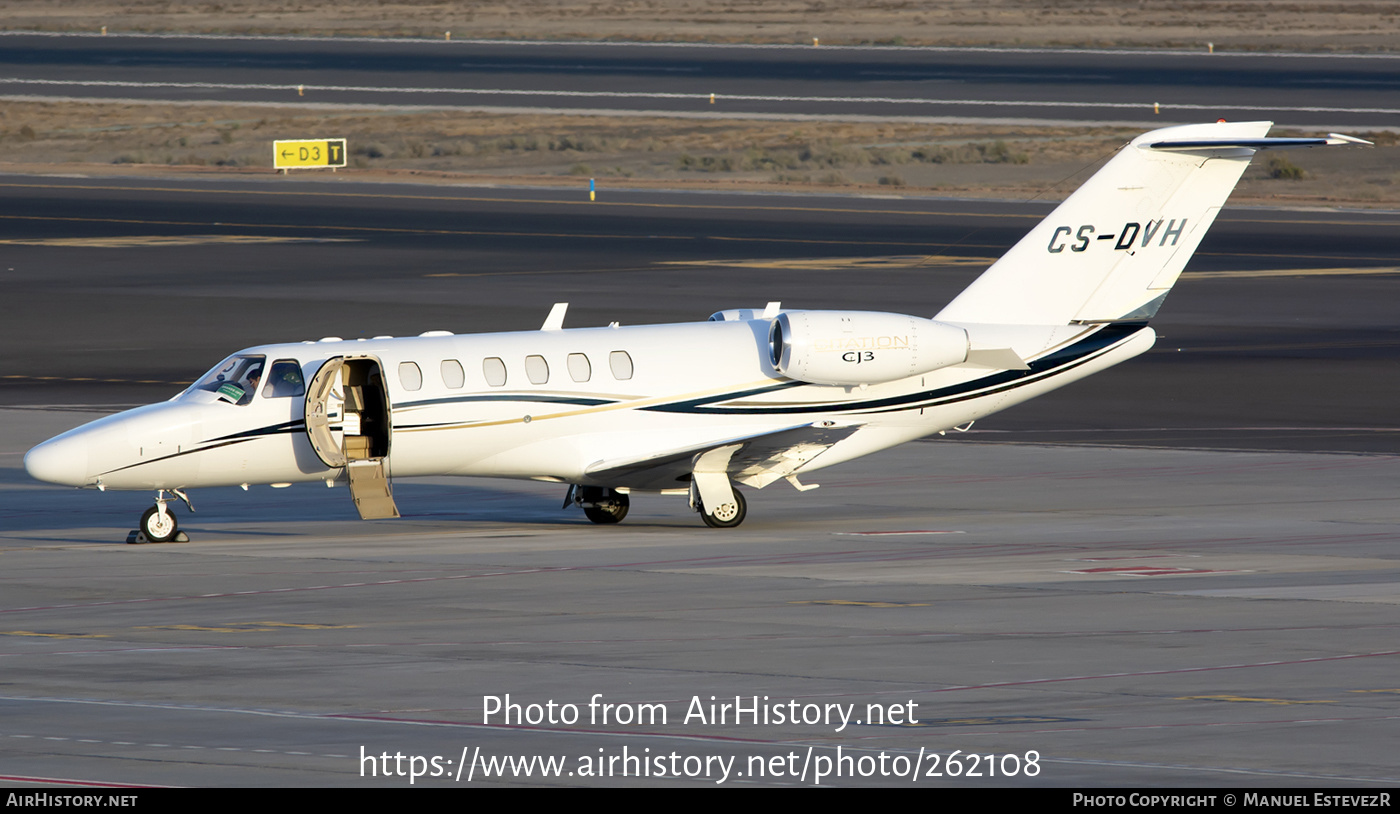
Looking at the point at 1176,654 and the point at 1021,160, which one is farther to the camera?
the point at 1021,160

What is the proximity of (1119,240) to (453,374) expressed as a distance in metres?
9.44

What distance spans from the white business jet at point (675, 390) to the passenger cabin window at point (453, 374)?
2cm

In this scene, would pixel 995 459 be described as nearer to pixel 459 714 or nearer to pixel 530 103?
pixel 459 714

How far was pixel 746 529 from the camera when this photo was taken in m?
30.1

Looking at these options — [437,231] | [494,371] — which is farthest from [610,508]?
[437,231]

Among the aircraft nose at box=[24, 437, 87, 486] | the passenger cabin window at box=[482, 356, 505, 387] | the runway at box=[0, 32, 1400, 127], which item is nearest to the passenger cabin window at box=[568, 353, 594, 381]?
the passenger cabin window at box=[482, 356, 505, 387]

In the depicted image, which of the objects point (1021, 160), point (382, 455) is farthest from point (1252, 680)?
point (1021, 160)

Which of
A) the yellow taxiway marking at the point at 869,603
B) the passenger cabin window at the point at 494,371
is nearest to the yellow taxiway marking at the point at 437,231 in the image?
the passenger cabin window at the point at 494,371

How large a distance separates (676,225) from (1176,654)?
58.9m

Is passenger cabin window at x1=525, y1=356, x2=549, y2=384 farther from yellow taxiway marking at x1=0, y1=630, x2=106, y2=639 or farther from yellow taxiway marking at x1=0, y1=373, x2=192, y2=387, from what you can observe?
yellow taxiway marking at x1=0, y1=373, x2=192, y2=387

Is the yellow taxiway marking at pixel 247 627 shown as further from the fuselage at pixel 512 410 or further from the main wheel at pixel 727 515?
the main wheel at pixel 727 515

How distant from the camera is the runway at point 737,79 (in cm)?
11469

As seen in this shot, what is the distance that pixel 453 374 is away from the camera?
96.2 ft

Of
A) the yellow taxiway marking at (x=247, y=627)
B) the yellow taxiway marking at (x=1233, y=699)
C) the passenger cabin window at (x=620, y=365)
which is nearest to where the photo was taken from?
the yellow taxiway marking at (x=1233, y=699)
